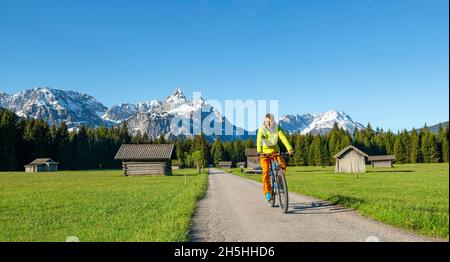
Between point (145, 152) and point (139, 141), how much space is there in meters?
102

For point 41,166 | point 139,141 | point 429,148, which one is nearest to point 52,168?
point 41,166

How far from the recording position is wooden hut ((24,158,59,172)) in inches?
3861

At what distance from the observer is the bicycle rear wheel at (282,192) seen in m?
9.45

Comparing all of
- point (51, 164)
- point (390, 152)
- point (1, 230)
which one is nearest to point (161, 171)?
point (1, 230)

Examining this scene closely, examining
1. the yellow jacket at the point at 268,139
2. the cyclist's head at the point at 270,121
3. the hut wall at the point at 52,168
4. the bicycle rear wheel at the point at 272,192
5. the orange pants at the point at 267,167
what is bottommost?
the hut wall at the point at 52,168

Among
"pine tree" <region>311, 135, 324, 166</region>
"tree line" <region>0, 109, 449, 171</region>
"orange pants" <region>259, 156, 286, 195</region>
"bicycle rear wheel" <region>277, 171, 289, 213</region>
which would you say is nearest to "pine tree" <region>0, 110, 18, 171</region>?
"tree line" <region>0, 109, 449, 171</region>

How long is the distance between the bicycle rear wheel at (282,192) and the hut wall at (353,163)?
65.7 m

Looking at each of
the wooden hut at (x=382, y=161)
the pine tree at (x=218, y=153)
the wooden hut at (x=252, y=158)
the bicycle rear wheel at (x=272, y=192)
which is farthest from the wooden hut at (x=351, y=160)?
the pine tree at (x=218, y=153)

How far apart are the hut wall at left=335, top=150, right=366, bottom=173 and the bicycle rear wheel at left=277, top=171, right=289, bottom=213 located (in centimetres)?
6566

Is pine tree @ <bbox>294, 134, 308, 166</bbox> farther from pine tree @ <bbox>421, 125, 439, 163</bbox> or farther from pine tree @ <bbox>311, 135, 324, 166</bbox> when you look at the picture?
pine tree @ <bbox>421, 125, 439, 163</bbox>

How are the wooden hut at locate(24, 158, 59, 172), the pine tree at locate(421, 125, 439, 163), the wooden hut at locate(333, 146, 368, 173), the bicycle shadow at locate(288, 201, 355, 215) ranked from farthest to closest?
1. the pine tree at locate(421, 125, 439, 163)
2. the wooden hut at locate(24, 158, 59, 172)
3. the wooden hut at locate(333, 146, 368, 173)
4. the bicycle shadow at locate(288, 201, 355, 215)

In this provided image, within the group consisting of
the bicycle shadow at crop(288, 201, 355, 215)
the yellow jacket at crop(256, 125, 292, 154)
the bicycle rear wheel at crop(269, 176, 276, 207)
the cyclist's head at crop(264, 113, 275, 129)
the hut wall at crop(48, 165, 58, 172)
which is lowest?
the hut wall at crop(48, 165, 58, 172)

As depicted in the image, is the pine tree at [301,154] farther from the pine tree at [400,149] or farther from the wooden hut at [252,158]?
the wooden hut at [252,158]
